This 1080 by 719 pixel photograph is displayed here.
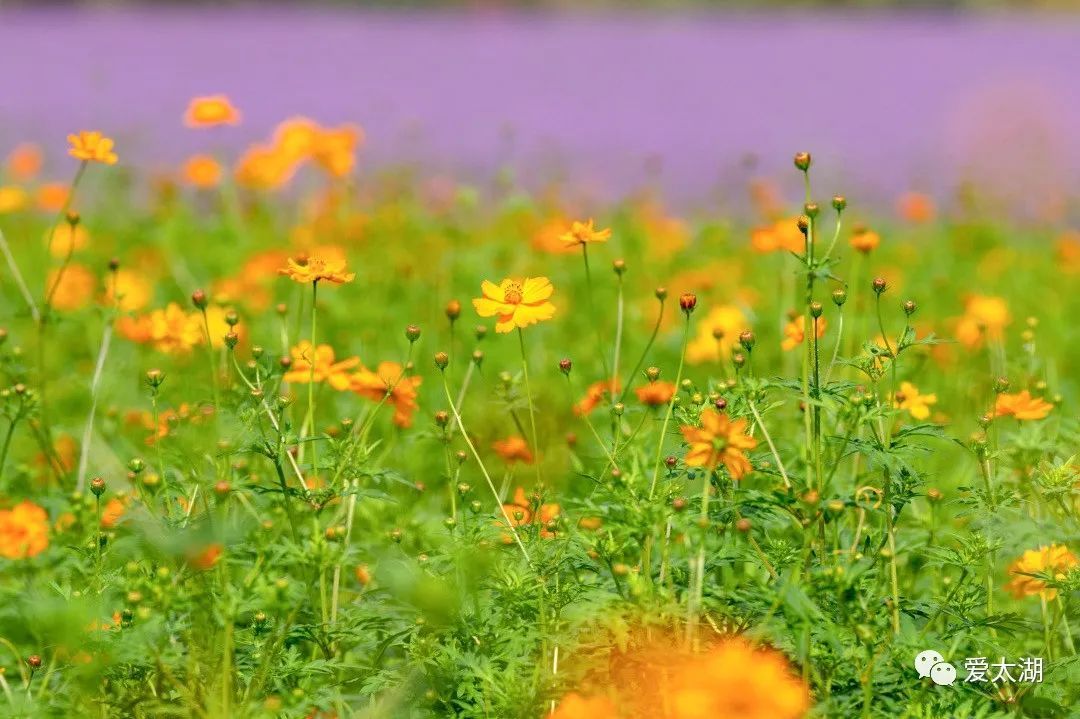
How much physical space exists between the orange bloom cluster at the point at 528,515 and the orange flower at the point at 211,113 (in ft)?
3.15

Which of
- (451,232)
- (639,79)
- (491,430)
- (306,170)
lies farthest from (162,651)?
(639,79)

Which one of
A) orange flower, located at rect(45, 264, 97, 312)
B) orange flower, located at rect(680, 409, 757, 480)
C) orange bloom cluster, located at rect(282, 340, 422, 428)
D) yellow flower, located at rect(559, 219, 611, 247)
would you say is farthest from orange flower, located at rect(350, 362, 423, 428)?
orange flower, located at rect(45, 264, 97, 312)

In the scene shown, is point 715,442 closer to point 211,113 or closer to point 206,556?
point 206,556

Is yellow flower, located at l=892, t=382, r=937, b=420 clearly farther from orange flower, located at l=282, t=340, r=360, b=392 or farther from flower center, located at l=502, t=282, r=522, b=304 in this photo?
orange flower, located at l=282, t=340, r=360, b=392

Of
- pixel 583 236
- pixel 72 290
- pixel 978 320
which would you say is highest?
pixel 583 236

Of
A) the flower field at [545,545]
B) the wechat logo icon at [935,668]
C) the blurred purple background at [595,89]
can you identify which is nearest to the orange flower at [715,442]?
the flower field at [545,545]

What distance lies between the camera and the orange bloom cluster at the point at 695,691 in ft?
3.39

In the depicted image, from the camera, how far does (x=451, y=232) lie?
381 centimetres

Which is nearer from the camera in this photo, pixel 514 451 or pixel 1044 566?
pixel 1044 566

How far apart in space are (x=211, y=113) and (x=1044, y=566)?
62.2 inches

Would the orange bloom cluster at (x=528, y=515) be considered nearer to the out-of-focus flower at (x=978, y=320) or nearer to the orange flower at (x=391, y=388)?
the orange flower at (x=391, y=388)

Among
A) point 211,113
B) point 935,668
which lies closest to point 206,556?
point 935,668

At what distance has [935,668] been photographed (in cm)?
142

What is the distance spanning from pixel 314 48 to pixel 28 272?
6001 mm
